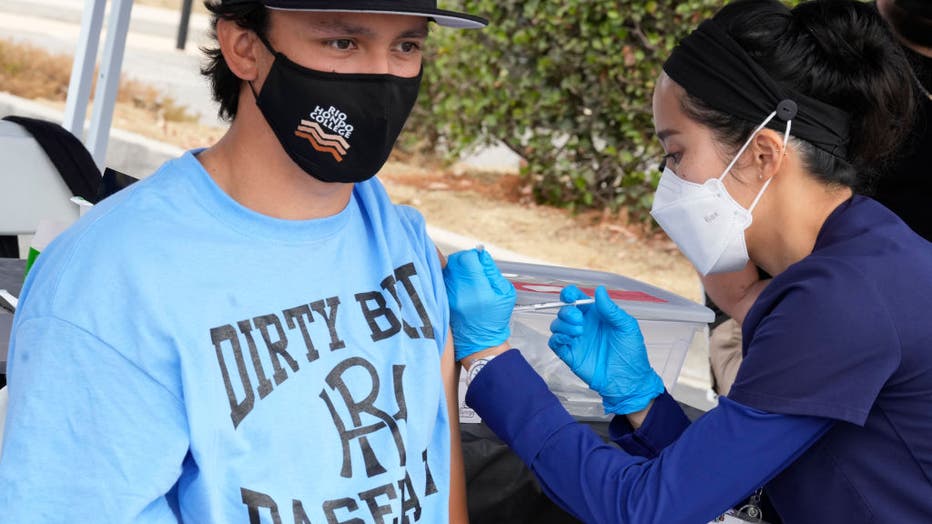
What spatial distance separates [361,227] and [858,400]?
789 millimetres

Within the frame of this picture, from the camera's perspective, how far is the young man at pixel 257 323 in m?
1.27

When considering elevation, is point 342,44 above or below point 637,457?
above

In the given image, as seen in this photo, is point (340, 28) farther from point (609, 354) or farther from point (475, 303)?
point (609, 354)

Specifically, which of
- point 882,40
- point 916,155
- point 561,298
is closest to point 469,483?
point 561,298

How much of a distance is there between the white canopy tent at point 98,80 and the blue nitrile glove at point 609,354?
2788mm

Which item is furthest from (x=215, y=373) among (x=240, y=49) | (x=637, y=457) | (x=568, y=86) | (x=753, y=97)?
(x=568, y=86)

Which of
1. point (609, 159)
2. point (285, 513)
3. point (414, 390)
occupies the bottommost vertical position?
point (609, 159)

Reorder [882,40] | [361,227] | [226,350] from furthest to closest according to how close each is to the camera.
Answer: [882,40], [361,227], [226,350]

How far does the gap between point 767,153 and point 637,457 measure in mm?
554

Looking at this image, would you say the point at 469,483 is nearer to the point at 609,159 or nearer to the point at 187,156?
the point at 187,156

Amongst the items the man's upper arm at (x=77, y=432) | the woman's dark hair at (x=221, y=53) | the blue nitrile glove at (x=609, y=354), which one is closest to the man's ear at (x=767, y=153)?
the blue nitrile glove at (x=609, y=354)

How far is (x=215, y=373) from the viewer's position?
135 centimetres

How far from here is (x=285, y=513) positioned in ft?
4.58

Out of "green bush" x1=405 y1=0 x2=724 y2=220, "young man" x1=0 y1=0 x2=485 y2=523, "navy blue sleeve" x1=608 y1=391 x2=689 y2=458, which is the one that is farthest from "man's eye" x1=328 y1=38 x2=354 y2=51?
"green bush" x1=405 y1=0 x2=724 y2=220
